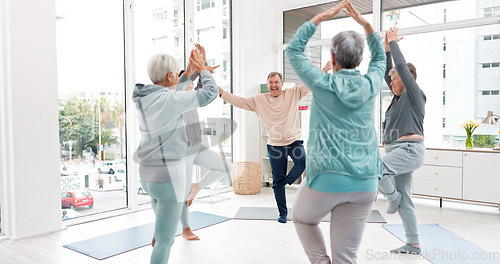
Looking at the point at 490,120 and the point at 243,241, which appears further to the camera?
the point at 490,120

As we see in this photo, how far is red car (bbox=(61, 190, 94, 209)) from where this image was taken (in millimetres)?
3844

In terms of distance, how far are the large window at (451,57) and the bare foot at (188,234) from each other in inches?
122

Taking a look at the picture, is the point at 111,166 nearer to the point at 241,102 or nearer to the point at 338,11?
the point at 241,102

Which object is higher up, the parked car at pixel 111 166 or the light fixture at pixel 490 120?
the light fixture at pixel 490 120

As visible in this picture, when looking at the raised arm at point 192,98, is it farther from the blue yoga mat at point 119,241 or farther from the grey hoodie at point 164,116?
the blue yoga mat at point 119,241

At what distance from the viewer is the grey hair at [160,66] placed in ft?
6.33

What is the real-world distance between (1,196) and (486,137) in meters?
5.06

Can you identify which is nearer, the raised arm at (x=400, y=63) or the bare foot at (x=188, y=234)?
the raised arm at (x=400, y=63)

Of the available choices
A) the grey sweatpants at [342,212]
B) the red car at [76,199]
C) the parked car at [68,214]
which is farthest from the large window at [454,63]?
the parked car at [68,214]

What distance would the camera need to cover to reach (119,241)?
321 cm

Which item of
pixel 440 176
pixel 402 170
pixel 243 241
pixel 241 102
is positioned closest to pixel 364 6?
pixel 440 176

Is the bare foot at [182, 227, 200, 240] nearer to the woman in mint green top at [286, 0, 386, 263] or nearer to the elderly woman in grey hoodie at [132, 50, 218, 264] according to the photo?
the elderly woman in grey hoodie at [132, 50, 218, 264]

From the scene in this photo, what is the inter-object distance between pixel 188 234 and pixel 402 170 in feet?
5.91

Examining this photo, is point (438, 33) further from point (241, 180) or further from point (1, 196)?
point (1, 196)
